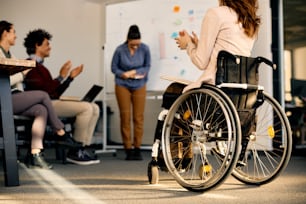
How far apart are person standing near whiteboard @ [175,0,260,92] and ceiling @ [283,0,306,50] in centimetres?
229

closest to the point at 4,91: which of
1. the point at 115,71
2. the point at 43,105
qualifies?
the point at 43,105

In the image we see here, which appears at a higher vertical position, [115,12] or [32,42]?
[115,12]

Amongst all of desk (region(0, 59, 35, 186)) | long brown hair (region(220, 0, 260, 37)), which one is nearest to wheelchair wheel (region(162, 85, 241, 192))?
long brown hair (region(220, 0, 260, 37))

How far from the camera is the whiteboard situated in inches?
169

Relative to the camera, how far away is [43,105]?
3.00 m

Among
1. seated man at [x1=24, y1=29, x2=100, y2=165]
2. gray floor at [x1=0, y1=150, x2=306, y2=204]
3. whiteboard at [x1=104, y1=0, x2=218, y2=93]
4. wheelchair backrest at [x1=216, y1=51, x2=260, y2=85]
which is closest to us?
gray floor at [x1=0, y1=150, x2=306, y2=204]

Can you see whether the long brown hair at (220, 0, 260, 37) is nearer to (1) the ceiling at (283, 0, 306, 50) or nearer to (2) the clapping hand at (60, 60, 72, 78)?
(2) the clapping hand at (60, 60, 72, 78)

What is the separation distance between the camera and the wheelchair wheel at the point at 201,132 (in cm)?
192

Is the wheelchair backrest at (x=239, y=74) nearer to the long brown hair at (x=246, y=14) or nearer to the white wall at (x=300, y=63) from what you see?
the long brown hair at (x=246, y=14)

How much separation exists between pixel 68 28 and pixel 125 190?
3454 mm

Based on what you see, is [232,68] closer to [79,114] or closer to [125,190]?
[125,190]

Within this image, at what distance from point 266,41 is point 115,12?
1.46 meters

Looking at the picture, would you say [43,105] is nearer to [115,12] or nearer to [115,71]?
[115,71]

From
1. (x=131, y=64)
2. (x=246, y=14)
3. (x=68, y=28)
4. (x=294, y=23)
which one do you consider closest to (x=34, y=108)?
(x=131, y=64)
